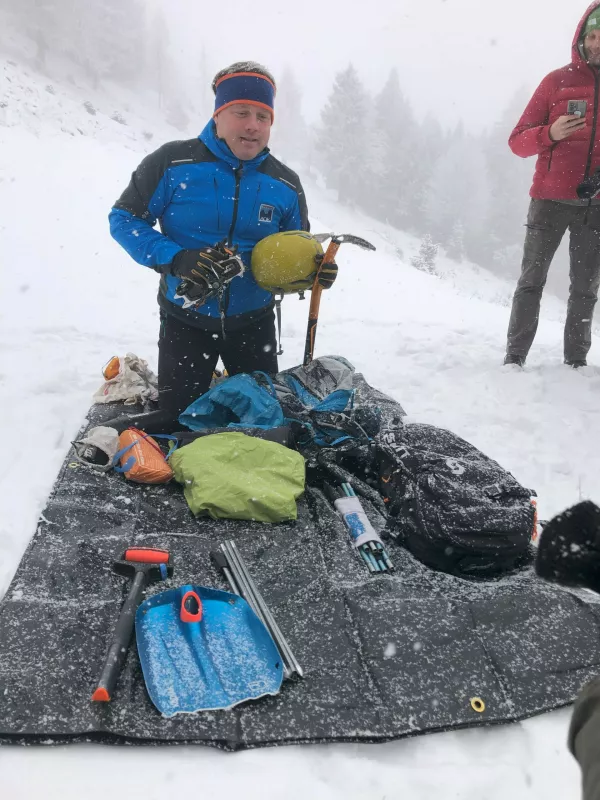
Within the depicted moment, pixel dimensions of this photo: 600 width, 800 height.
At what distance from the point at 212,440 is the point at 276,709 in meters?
1.53

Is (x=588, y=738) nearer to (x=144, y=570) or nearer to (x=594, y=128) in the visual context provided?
(x=144, y=570)

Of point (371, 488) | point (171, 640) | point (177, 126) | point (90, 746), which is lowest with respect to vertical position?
point (90, 746)

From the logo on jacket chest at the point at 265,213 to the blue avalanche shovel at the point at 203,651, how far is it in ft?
7.68

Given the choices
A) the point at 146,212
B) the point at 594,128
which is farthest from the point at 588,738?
the point at 594,128

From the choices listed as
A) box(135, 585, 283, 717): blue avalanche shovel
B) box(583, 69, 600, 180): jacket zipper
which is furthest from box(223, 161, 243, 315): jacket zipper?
box(583, 69, 600, 180): jacket zipper

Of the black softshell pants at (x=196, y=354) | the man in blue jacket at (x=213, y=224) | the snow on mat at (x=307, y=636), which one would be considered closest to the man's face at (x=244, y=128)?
the man in blue jacket at (x=213, y=224)

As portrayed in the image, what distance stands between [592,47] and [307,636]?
4.48 m

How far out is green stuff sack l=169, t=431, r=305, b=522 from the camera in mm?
2715

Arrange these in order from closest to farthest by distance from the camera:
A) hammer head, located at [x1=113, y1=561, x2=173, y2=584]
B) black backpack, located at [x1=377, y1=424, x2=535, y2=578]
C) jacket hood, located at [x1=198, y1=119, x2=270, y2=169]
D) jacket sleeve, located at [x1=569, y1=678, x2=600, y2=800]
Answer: jacket sleeve, located at [x1=569, y1=678, x2=600, y2=800]
hammer head, located at [x1=113, y1=561, x2=173, y2=584]
black backpack, located at [x1=377, y1=424, x2=535, y2=578]
jacket hood, located at [x1=198, y1=119, x2=270, y2=169]

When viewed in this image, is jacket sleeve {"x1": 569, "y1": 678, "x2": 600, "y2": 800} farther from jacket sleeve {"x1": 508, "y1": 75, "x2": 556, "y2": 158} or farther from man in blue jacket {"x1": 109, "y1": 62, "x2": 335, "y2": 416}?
jacket sleeve {"x1": 508, "y1": 75, "x2": 556, "y2": 158}

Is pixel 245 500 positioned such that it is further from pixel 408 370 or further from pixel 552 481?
pixel 408 370

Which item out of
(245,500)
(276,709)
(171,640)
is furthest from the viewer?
(245,500)

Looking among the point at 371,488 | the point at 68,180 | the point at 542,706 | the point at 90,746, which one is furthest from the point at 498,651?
the point at 68,180

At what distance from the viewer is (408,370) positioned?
5.15 m
